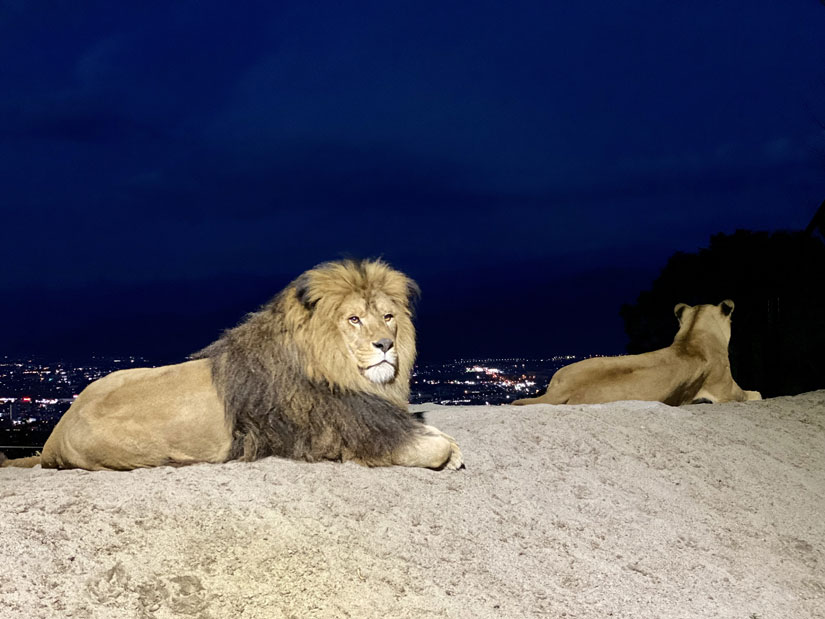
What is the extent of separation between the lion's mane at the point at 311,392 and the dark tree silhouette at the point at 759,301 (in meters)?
9.07

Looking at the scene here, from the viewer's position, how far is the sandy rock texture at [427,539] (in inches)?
144

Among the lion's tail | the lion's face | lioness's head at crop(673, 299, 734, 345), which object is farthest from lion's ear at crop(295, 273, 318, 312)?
lioness's head at crop(673, 299, 734, 345)

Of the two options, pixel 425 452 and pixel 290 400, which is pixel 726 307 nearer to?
pixel 425 452

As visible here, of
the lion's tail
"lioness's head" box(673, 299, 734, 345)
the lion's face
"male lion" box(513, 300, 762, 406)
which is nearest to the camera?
the lion's face

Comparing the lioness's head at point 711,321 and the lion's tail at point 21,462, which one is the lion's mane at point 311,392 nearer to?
the lion's tail at point 21,462

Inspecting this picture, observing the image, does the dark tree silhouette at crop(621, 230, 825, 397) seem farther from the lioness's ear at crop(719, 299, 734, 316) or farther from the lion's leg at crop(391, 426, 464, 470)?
the lion's leg at crop(391, 426, 464, 470)

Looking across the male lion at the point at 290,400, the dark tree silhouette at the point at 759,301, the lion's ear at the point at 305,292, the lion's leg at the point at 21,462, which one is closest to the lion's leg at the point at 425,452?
the male lion at the point at 290,400

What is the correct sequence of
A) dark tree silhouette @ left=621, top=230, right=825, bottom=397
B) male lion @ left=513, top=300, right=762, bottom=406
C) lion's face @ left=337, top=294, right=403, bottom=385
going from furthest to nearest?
1. dark tree silhouette @ left=621, top=230, right=825, bottom=397
2. male lion @ left=513, top=300, right=762, bottom=406
3. lion's face @ left=337, top=294, right=403, bottom=385

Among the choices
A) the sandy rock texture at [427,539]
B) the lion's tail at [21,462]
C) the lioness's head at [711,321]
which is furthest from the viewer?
the lioness's head at [711,321]

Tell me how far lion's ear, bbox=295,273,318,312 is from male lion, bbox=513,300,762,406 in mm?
3889

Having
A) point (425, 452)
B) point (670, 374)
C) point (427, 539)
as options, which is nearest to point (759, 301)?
point (670, 374)

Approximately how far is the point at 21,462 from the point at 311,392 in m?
2.50

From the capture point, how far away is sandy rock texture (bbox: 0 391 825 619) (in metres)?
3.66

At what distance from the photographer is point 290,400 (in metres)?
4.90
